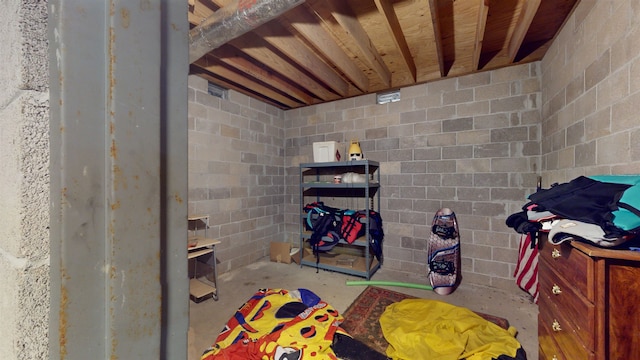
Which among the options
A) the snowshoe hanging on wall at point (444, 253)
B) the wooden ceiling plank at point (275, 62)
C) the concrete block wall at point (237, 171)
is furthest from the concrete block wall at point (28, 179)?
the snowshoe hanging on wall at point (444, 253)

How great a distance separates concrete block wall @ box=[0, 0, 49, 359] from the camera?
12.9 inches

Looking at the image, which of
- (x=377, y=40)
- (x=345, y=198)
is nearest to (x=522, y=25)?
(x=377, y=40)

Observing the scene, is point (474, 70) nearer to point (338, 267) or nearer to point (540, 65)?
point (540, 65)

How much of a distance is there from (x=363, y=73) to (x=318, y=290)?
2559 mm

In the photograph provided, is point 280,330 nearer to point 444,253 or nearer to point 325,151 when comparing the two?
point 444,253

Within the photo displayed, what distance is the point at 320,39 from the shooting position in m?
2.19

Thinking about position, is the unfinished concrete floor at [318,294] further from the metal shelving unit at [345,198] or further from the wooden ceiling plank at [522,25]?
the wooden ceiling plank at [522,25]

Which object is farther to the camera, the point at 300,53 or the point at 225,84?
the point at 225,84

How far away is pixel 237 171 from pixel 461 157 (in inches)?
108

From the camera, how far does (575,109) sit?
1.82m

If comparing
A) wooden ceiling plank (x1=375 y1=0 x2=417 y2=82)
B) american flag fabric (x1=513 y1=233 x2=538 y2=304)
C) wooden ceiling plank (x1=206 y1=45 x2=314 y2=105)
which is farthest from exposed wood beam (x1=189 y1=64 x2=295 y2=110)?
american flag fabric (x1=513 y1=233 x2=538 y2=304)

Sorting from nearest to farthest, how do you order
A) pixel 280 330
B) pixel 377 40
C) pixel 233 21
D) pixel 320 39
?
1. pixel 233 21
2. pixel 280 330
3. pixel 320 39
4. pixel 377 40

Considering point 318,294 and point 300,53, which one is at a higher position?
point 300,53

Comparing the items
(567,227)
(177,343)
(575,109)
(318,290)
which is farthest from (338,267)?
(177,343)
